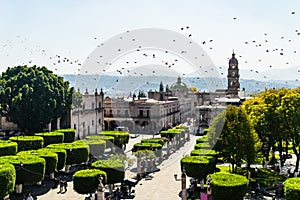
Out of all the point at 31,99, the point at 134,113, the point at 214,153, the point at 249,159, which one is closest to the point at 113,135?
the point at 31,99

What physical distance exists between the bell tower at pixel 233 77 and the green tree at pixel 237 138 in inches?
2728

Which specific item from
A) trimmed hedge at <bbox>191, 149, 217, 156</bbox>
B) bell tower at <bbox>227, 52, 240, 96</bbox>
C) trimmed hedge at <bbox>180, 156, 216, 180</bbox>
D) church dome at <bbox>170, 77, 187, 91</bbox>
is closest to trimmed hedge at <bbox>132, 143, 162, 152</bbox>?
trimmed hedge at <bbox>191, 149, 217, 156</bbox>

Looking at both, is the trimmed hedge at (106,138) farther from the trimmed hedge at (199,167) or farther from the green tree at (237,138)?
the trimmed hedge at (199,167)

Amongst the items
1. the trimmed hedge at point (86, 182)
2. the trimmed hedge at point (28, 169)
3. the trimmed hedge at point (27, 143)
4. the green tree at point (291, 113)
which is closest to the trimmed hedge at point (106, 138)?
the trimmed hedge at point (27, 143)

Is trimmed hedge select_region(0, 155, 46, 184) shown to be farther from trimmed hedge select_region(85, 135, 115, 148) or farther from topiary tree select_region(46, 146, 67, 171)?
trimmed hedge select_region(85, 135, 115, 148)

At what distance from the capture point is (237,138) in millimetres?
39375

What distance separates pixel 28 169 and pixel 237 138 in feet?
69.3

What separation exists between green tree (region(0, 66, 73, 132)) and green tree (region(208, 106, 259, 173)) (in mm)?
33382

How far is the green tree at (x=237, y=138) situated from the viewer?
1545 inches

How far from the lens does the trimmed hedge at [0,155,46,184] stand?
116 ft

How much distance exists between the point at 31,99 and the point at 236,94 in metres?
65.7

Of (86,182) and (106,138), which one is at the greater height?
(106,138)

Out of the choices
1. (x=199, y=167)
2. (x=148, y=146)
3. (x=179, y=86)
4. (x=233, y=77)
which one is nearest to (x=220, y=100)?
(x=233, y=77)

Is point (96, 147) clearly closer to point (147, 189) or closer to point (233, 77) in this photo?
point (147, 189)
